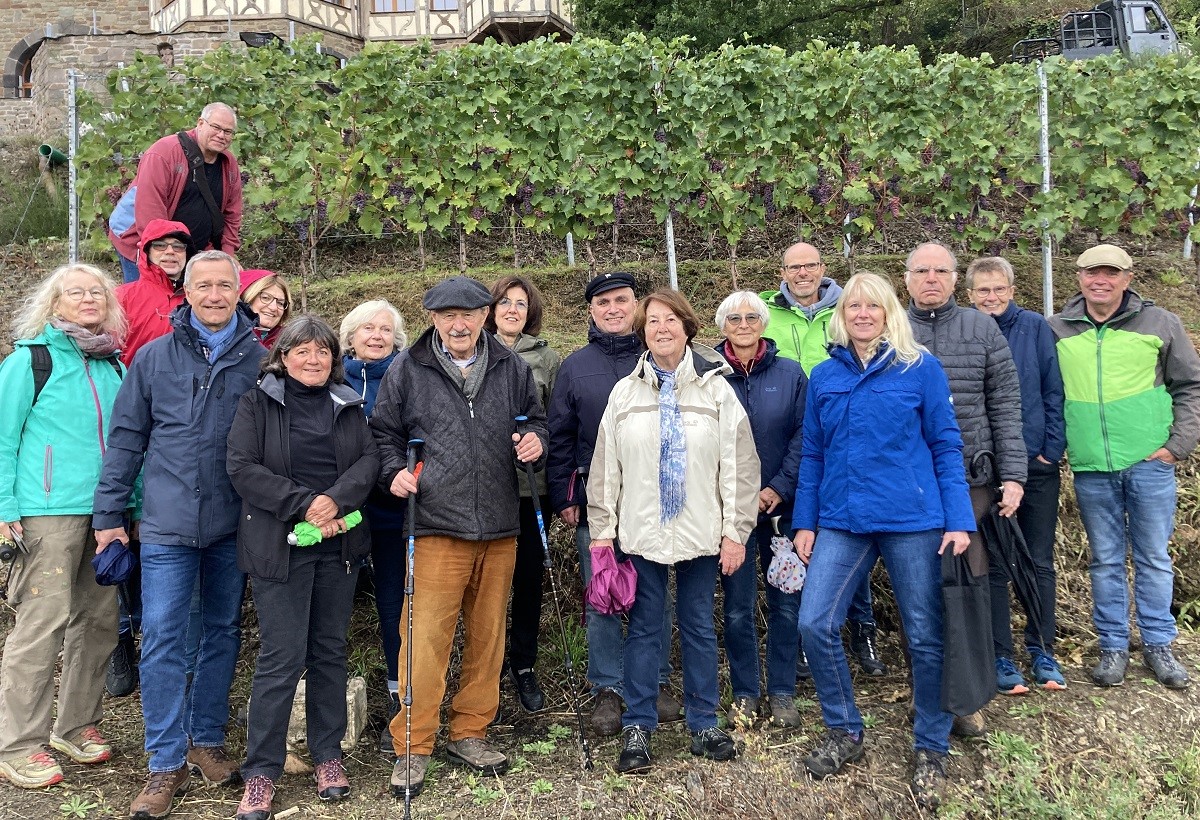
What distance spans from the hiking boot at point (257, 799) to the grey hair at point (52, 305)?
6.04 feet

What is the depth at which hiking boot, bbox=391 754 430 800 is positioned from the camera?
3721 millimetres

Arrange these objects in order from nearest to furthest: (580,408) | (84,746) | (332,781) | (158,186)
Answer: (332,781), (84,746), (580,408), (158,186)

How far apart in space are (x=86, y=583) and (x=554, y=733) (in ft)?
6.63

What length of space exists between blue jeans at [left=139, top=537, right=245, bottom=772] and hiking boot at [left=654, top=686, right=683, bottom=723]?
5.94 ft

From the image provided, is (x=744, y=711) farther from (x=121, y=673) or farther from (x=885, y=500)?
(x=121, y=673)

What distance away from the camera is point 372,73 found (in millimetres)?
7137

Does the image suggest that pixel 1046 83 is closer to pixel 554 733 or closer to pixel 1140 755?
pixel 1140 755

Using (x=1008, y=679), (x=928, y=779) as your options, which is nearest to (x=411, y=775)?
(x=928, y=779)

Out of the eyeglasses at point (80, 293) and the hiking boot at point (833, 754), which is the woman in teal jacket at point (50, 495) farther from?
the hiking boot at point (833, 754)

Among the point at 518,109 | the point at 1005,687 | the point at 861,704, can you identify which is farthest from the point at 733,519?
the point at 518,109

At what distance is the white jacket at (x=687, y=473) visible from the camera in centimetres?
374

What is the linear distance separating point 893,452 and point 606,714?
62.7 inches

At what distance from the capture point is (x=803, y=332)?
4.49m

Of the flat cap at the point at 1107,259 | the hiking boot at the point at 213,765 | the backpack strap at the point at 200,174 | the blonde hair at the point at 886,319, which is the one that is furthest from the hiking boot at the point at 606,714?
the backpack strap at the point at 200,174
